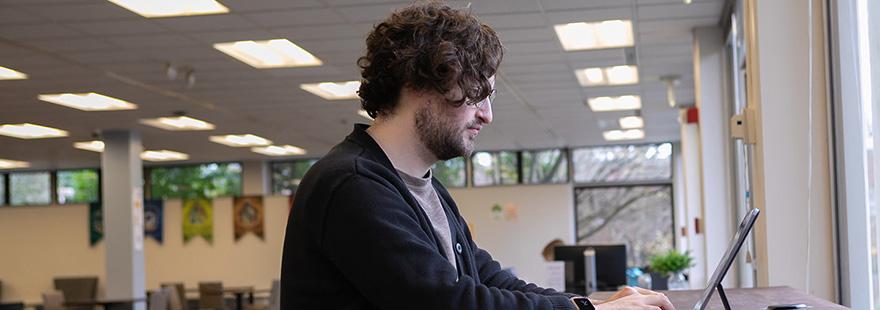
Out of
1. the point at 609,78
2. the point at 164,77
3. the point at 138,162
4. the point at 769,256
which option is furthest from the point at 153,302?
the point at 769,256

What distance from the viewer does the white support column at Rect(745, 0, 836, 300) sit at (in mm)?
3934

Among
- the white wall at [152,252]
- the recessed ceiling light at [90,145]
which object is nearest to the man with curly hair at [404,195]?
the recessed ceiling light at [90,145]

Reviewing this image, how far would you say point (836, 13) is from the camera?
385 cm

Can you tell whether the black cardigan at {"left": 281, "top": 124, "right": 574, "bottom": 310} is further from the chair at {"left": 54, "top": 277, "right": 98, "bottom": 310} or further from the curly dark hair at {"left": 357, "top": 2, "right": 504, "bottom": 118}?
the chair at {"left": 54, "top": 277, "right": 98, "bottom": 310}

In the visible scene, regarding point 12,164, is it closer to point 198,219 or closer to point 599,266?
point 198,219

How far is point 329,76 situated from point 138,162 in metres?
5.30

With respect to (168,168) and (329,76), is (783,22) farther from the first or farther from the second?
(168,168)

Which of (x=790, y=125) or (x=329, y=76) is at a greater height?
(x=329, y=76)

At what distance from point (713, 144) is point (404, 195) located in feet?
24.0

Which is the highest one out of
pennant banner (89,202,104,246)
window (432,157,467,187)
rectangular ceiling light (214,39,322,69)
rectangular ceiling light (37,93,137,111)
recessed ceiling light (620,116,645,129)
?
rectangular ceiling light (214,39,322,69)

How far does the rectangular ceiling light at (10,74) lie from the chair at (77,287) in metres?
9.74

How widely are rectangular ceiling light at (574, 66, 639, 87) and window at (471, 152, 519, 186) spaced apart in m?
7.99

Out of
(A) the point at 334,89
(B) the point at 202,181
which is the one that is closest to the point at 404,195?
(A) the point at 334,89

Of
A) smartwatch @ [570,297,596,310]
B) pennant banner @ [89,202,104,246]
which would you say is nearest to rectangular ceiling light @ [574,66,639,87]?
smartwatch @ [570,297,596,310]
